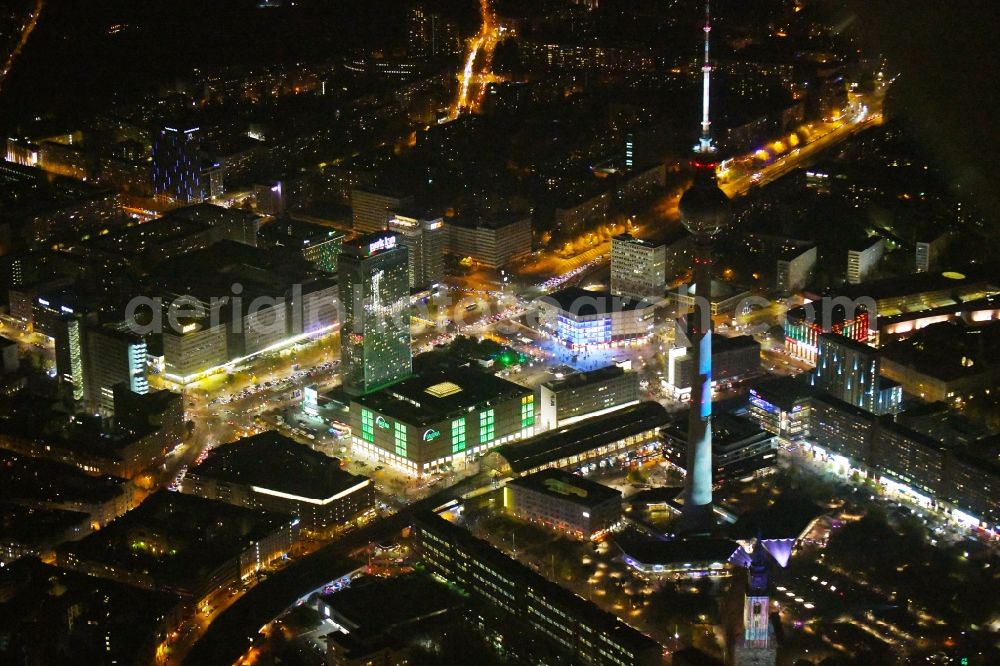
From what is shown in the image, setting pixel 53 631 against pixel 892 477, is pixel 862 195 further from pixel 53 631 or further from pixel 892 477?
pixel 53 631

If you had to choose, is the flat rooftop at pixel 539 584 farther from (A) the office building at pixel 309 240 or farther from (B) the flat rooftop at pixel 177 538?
(A) the office building at pixel 309 240

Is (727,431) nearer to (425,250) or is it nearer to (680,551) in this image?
(680,551)

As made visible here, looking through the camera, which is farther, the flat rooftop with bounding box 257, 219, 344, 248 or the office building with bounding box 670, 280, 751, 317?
the flat rooftop with bounding box 257, 219, 344, 248

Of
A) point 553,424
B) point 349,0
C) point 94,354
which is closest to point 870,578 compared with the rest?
point 553,424

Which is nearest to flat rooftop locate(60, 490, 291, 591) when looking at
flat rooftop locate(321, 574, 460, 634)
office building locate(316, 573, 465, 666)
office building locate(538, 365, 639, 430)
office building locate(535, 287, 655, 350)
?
office building locate(316, 573, 465, 666)

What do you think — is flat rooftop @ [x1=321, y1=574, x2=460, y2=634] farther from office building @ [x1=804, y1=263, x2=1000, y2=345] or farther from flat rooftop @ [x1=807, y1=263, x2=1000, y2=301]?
flat rooftop @ [x1=807, y1=263, x2=1000, y2=301]
